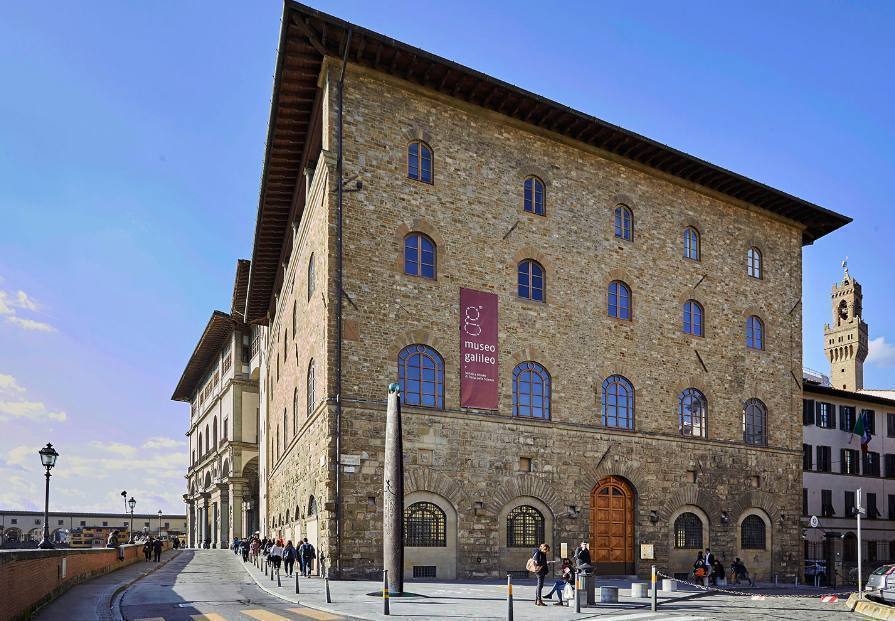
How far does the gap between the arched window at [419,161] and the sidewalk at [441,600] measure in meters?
12.6

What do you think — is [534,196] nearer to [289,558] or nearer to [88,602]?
[289,558]

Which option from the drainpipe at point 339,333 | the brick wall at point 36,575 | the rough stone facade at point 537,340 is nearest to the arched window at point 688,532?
the rough stone facade at point 537,340

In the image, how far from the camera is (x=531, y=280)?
29.2m

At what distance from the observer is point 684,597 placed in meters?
22.5

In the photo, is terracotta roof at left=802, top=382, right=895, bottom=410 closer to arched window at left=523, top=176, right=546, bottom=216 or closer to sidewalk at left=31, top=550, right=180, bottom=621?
arched window at left=523, top=176, right=546, bottom=216

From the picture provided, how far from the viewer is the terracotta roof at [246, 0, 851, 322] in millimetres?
25500

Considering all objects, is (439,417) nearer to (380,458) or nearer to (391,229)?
(380,458)

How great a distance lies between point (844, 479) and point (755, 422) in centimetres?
1400

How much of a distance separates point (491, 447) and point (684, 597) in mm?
7383

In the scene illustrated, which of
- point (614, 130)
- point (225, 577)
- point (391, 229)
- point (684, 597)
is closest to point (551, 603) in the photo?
point (684, 597)

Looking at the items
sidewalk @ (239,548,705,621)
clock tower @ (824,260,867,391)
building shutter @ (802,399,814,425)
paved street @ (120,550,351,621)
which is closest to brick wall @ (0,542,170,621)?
paved street @ (120,550,351,621)

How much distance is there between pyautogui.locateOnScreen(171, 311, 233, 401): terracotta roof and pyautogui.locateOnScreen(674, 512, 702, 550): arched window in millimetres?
35968

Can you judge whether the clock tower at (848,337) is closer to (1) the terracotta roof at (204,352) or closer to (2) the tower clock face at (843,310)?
(2) the tower clock face at (843,310)

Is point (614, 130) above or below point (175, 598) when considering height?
above
